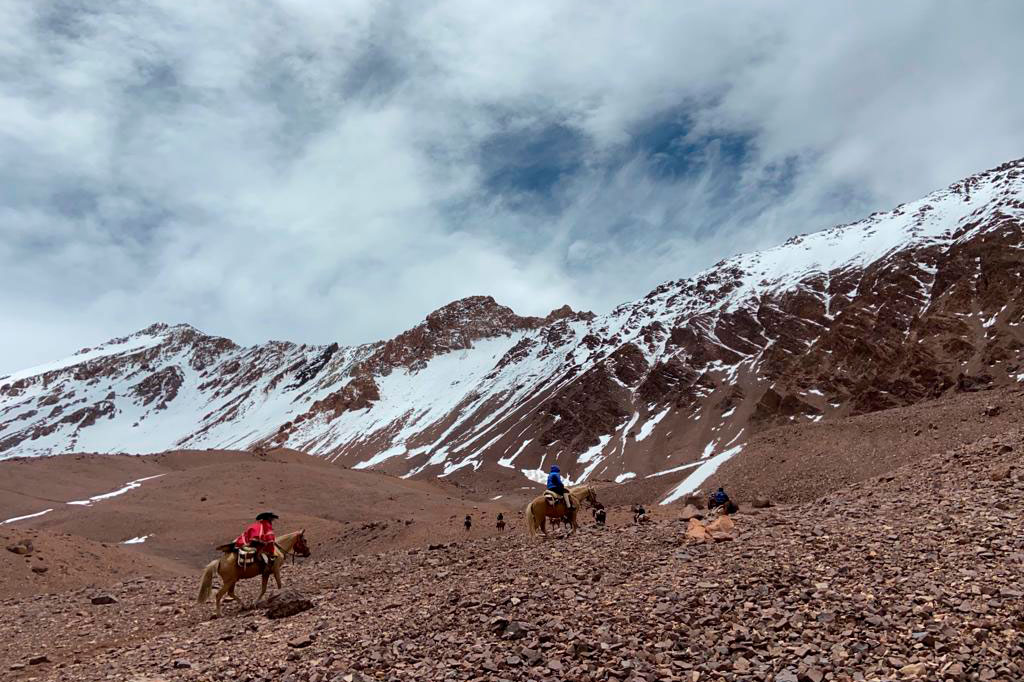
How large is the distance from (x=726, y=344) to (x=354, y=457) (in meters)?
104

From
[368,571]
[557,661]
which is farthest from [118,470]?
[557,661]

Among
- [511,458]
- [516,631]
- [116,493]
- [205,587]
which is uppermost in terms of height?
[116,493]

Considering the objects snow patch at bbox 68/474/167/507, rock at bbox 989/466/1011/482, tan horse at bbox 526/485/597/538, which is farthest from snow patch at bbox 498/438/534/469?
rock at bbox 989/466/1011/482

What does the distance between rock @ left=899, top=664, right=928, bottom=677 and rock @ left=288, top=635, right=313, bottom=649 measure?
905cm

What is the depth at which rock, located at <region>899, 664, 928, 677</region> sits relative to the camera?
7766 mm

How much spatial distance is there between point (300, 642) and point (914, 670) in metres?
9.28

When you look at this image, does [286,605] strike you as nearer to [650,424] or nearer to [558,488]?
[558,488]

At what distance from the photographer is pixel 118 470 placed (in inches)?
3039

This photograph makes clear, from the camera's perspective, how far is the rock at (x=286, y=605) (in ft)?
48.6

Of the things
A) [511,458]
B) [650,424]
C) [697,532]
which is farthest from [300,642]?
[511,458]

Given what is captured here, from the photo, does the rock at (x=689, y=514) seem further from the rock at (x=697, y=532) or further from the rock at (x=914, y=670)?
the rock at (x=914, y=670)

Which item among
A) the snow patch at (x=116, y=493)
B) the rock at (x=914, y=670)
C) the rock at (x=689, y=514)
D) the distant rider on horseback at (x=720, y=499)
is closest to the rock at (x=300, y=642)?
the rock at (x=914, y=670)

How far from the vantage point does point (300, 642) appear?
11727 mm

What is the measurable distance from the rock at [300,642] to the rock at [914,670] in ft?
29.7
